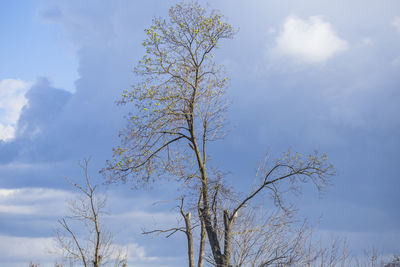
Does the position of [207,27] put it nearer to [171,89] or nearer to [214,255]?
[171,89]

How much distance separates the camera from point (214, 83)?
16016mm

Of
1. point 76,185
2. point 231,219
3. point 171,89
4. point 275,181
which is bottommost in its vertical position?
point 231,219

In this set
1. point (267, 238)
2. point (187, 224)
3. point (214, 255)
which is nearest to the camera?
point (267, 238)

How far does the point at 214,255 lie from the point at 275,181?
2951mm

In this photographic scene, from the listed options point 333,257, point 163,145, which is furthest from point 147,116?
point 333,257

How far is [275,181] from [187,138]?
3.41m

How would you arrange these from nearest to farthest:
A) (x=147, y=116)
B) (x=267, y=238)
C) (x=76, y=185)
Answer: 1. (x=267, y=238)
2. (x=147, y=116)
3. (x=76, y=185)

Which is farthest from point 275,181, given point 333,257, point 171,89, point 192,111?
point 171,89

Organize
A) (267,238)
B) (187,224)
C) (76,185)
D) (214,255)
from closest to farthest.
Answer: (267,238)
(214,255)
(187,224)
(76,185)

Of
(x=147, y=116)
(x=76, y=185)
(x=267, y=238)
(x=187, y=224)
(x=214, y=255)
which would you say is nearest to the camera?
(x=267, y=238)

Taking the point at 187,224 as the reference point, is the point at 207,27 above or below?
above

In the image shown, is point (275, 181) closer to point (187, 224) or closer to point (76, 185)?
point (187, 224)

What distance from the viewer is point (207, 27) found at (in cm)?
1573

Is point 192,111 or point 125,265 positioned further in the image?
point 125,265
